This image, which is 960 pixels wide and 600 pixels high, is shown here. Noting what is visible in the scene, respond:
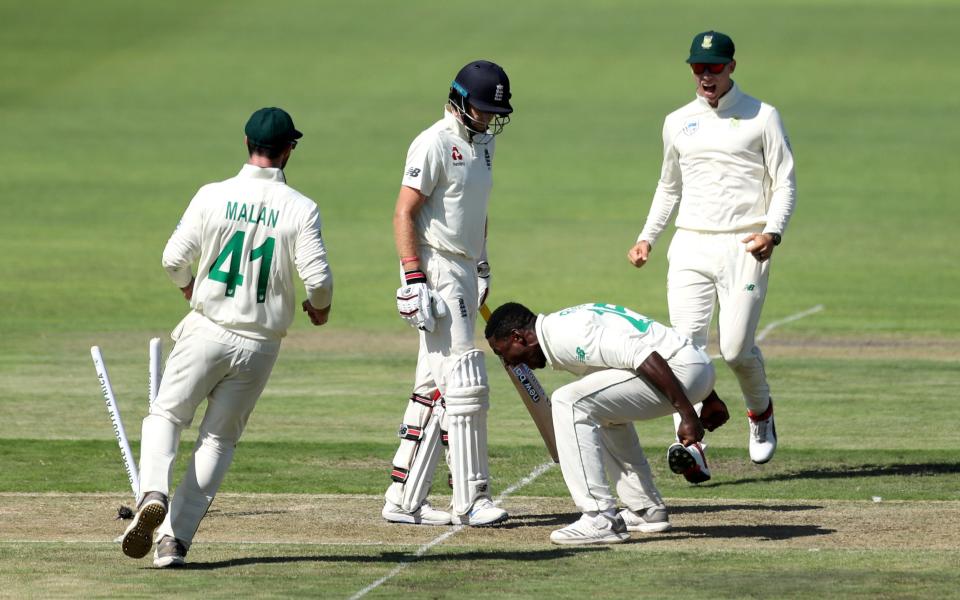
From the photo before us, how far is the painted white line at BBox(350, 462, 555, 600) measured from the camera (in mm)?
7578

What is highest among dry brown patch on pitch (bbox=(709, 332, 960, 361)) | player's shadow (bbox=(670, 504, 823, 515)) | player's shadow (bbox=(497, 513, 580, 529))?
player's shadow (bbox=(670, 504, 823, 515))

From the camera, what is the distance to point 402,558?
8.27m

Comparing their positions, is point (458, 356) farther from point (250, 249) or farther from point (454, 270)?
point (250, 249)

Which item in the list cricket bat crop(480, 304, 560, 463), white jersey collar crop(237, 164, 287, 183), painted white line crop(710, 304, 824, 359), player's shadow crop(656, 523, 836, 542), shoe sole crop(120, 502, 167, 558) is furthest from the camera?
painted white line crop(710, 304, 824, 359)

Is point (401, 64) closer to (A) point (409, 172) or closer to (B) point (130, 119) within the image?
(B) point (130, 119)

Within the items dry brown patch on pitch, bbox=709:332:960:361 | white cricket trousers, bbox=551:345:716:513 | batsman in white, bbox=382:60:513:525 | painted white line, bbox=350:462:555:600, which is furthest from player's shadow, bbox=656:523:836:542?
dry brown patch on pitch, bbox=709:332:960:361

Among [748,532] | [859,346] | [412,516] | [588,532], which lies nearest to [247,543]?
[412,516]

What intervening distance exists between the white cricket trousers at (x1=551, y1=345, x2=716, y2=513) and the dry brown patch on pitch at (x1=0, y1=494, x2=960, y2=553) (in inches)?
13.4

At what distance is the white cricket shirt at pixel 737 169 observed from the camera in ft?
34.4

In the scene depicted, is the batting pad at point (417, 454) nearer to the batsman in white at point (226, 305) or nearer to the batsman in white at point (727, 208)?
the batsman in white at point (226, 305)

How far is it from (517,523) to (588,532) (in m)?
0.74

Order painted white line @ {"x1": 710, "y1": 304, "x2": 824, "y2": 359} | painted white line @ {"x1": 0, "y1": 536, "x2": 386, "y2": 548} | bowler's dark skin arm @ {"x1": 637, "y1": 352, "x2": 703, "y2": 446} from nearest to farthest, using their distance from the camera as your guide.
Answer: bowler's dark skin arm @ {"x1": 637, "y1": 352, "x2": 703, "y2": 446} < painted white line @ {"x1": 0, "y1": 536, "x2": 386, "y2": 548} < painted white line @ {"x1": 710, "y1": 304, "x2": 824, "y2": 359}

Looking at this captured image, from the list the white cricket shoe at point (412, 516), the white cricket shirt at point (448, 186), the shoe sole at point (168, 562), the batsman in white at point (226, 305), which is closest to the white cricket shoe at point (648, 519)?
the white cricket shoe at point (412, 516)

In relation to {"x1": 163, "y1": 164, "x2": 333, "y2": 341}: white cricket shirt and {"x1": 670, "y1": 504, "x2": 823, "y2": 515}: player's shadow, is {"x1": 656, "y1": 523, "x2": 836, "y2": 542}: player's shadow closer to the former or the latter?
{"x1": 670, "y1": 504, "x2": 823, "y2": 515}: player's shadow
